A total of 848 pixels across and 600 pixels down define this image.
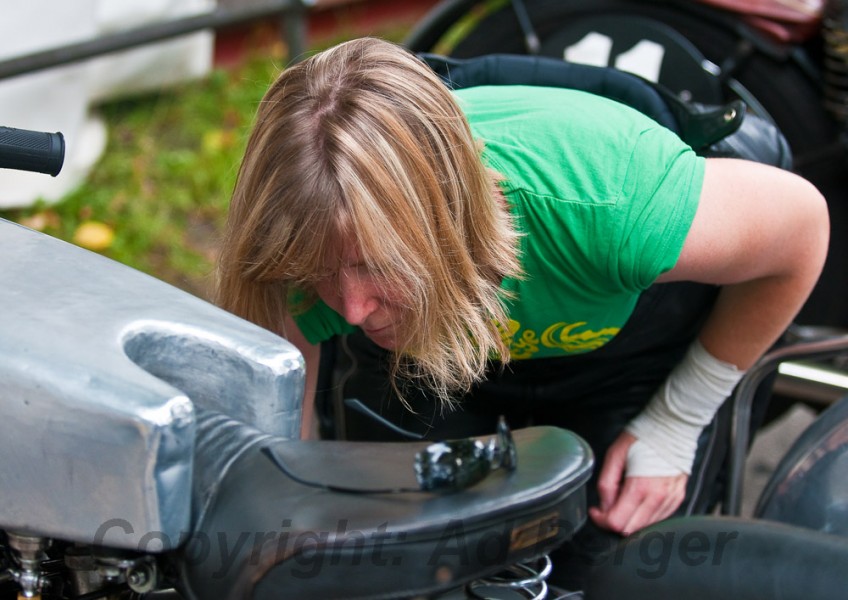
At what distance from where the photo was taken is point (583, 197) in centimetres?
123

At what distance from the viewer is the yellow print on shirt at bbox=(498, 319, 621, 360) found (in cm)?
140

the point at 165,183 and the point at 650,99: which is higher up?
the point at 650,99

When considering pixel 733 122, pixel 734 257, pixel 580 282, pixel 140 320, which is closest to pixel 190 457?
pixel 140 320

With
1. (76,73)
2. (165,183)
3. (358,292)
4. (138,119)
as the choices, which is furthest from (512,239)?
(138,119)

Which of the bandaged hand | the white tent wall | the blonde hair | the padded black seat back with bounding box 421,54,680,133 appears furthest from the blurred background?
the blonde hair

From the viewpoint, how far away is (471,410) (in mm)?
1635

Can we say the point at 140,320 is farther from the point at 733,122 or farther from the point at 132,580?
the point at 733,122

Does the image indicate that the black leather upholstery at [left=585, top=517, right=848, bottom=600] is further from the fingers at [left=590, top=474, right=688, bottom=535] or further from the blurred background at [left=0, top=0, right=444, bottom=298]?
the blurred background at [left=0, top=0, right=444, bottom=298]

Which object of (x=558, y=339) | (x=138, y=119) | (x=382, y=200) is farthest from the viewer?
(x=138, y=119)

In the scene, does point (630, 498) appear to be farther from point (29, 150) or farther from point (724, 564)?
point (29, 150)

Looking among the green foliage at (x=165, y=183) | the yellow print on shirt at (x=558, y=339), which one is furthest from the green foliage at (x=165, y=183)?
the yellow print on shirt at (x=558, y=339)

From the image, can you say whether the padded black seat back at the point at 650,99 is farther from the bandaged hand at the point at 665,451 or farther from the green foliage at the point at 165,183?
the green foliage at the point at 165,183

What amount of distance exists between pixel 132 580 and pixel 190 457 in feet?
0.45

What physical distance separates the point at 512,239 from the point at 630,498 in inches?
19.6
